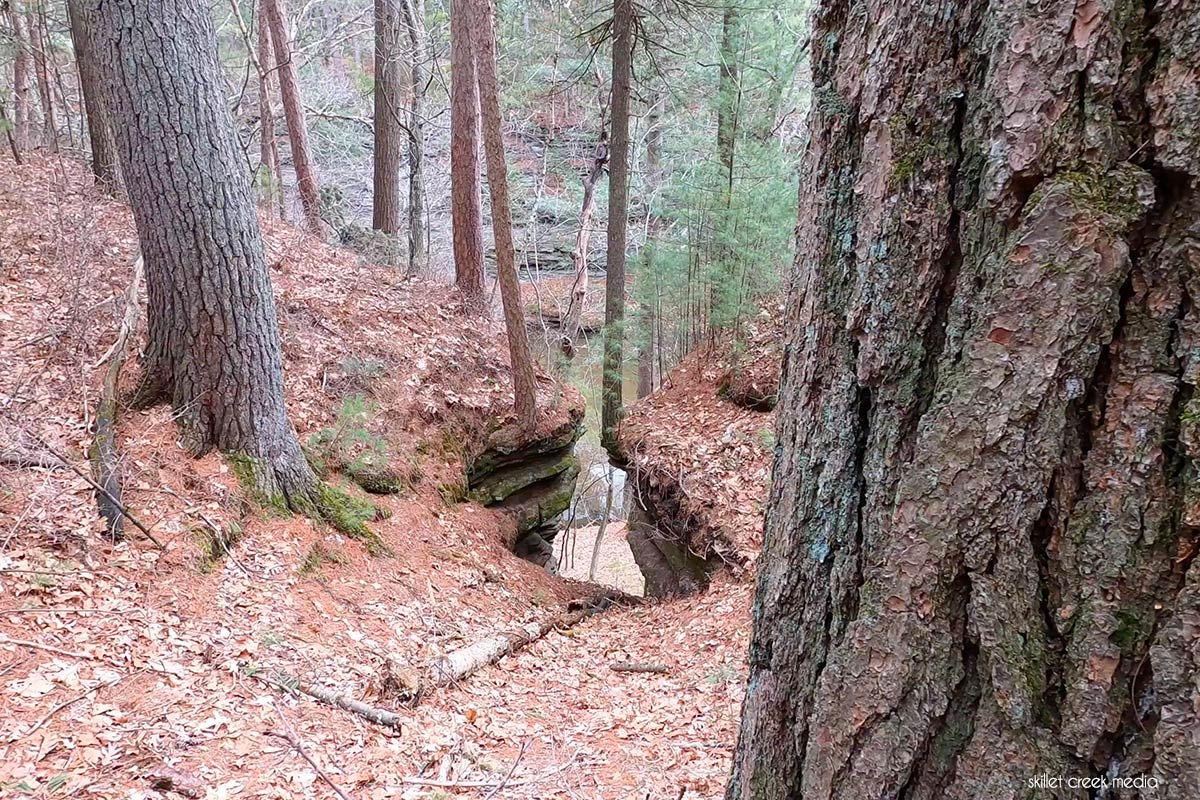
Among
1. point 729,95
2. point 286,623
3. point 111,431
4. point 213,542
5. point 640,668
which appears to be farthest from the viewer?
point 729,95

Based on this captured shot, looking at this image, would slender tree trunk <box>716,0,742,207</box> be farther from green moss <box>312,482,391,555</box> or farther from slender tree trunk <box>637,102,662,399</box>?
green moss <box>312,482,391,555</box>

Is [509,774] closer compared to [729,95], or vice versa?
[509,774]

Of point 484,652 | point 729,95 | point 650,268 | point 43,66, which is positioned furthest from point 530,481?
point 43,66

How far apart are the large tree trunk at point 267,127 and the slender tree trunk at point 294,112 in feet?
1.19

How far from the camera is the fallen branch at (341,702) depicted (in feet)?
11.3

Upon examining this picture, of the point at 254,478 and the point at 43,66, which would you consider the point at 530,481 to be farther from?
the point at 43,66

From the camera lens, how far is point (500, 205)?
7.39 meters

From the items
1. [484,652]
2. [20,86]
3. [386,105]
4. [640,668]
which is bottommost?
[640,668]

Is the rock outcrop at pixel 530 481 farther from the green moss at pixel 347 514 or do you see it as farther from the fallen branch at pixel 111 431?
the fallen branch at pixel 111 431

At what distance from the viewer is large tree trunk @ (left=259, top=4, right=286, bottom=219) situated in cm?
1099

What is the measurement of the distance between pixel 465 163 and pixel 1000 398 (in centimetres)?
940

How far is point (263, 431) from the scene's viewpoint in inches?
196

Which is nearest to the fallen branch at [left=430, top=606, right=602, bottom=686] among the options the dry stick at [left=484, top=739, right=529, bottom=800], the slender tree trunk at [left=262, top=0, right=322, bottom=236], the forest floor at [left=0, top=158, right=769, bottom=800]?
the forest floor at [left=0, top=158, right=769, bottom=800]

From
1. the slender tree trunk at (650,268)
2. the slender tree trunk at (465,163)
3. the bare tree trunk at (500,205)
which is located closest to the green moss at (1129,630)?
the bare tree trunk at (500,205)
